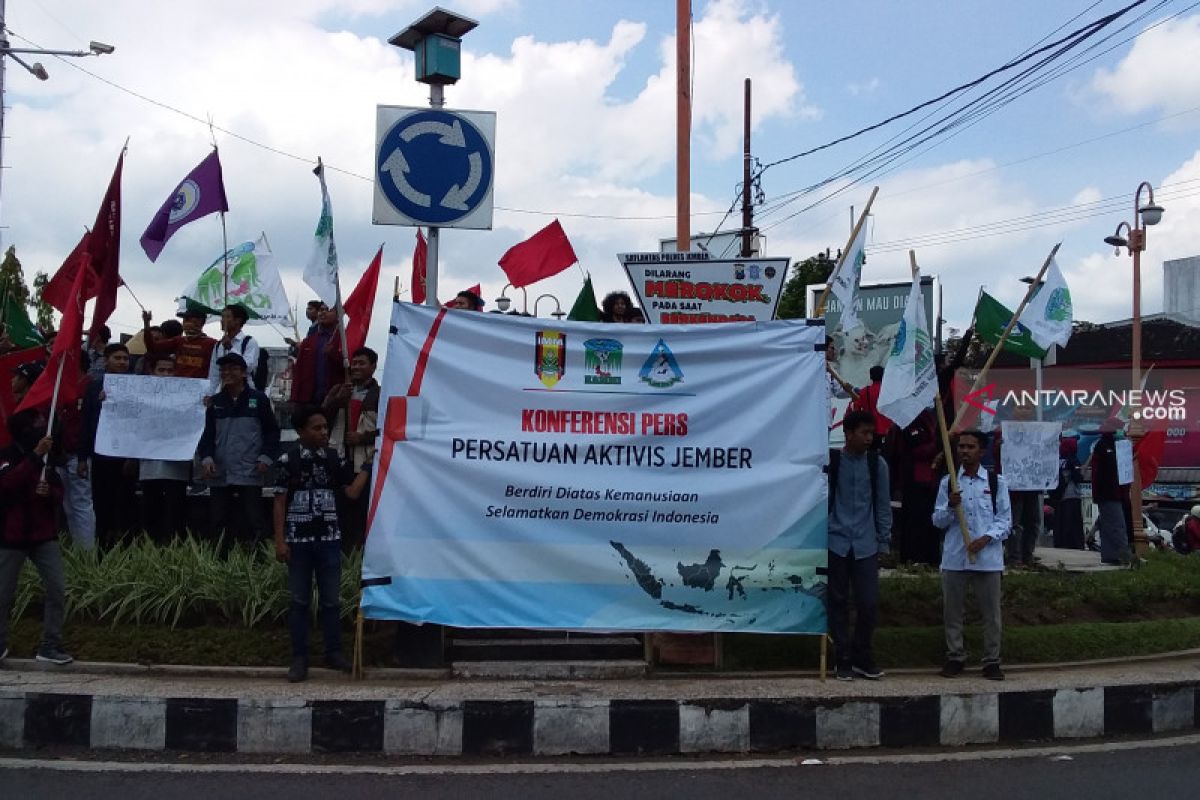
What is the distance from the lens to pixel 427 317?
22.2 ft

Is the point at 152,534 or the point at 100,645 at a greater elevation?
the point at 152,534

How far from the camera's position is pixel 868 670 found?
6.68 m

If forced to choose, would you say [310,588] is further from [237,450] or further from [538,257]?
[538,257]

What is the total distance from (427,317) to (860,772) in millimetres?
3564

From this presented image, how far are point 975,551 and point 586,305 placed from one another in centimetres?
421

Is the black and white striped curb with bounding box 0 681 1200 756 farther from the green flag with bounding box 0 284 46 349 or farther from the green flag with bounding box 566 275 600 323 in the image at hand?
the green flag with bounding box 0 284 46 349

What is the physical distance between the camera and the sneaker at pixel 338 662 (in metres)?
6.51

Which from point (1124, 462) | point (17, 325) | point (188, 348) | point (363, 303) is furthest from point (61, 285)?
point (1124, 462)

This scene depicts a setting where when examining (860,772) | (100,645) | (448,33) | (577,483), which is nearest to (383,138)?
(448,33)

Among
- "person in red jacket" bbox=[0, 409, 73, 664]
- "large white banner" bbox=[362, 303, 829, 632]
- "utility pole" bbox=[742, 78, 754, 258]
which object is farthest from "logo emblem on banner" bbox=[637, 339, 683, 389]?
"utility pole" bbox=[742, 78, 754, 258]

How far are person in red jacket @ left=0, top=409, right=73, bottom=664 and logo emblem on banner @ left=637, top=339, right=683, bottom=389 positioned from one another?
11.8 feet

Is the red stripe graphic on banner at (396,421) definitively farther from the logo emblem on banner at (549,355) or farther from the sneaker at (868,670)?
the sneaker at (868,670)

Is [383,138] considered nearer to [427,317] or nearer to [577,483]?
[427,317]

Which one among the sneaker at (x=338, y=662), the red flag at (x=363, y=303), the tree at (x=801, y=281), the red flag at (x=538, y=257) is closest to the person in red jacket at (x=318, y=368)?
the red flag at (x=363, y=303)
